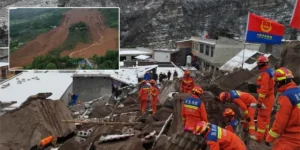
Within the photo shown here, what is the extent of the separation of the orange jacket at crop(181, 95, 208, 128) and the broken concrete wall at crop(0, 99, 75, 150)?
11.7 ft

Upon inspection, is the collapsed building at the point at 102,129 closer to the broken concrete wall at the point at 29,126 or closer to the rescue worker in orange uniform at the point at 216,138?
the broken concrete wall at the point at 29,126

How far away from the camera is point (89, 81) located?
23.9 metres

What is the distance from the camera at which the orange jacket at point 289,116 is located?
5141mm

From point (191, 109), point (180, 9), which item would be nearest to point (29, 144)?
point (191, 109)

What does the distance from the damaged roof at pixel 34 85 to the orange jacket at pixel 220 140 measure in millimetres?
13652

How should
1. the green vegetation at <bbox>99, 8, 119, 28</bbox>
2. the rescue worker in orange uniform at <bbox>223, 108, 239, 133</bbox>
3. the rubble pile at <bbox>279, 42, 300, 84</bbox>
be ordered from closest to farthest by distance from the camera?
the rescue worker in orange uniform at <bbox>223, 108, 239, 133</bbox> → the green vegetation at <bbox>99, 8, 119, 28</bbox> → the rubble pile at <bbox>279, 42, 300, 84</bbox>

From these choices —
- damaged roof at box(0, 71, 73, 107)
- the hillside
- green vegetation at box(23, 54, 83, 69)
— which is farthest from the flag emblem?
the hillside

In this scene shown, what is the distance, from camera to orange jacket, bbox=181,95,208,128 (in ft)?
Result: 24.1

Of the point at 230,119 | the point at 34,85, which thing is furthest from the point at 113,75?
the point at 230,119

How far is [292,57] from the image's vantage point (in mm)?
12789

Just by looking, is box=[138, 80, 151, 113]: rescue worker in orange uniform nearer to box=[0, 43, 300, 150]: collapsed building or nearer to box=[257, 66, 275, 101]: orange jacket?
box=[0, 43, 300, 150]: collapsed building

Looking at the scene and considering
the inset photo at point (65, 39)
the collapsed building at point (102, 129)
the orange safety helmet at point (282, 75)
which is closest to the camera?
the orange safety helmet at point (282, 75)

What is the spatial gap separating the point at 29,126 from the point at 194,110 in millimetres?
4246

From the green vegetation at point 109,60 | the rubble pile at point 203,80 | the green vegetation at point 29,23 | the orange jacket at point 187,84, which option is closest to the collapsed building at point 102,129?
the orange jacket at point 187,84
